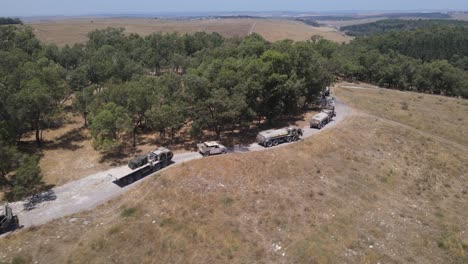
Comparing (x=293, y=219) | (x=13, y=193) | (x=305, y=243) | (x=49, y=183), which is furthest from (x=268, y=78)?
(x=13, y=193)

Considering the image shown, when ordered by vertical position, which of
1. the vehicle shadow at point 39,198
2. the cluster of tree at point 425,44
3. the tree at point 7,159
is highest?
the cluster of tree at point 425,44

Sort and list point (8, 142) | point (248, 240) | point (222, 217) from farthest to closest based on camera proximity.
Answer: point (8, 142)
point (222, 217)
point (248, 240)

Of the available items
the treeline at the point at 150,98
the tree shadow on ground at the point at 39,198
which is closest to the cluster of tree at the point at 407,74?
the treeline at the point at 150,98

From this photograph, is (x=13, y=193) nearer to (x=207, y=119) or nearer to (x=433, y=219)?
(x=207, y=119)

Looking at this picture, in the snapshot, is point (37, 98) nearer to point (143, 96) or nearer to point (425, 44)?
point (143, 96)

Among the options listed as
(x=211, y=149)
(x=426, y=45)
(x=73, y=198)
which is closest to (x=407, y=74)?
(x=426, y=45)

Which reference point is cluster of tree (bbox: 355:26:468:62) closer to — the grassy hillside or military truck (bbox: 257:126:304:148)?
military truck (bbox: 257:126:304:148)

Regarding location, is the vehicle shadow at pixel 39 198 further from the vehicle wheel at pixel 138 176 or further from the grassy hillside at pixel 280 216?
the vehicle wheel at pixel 138 176
